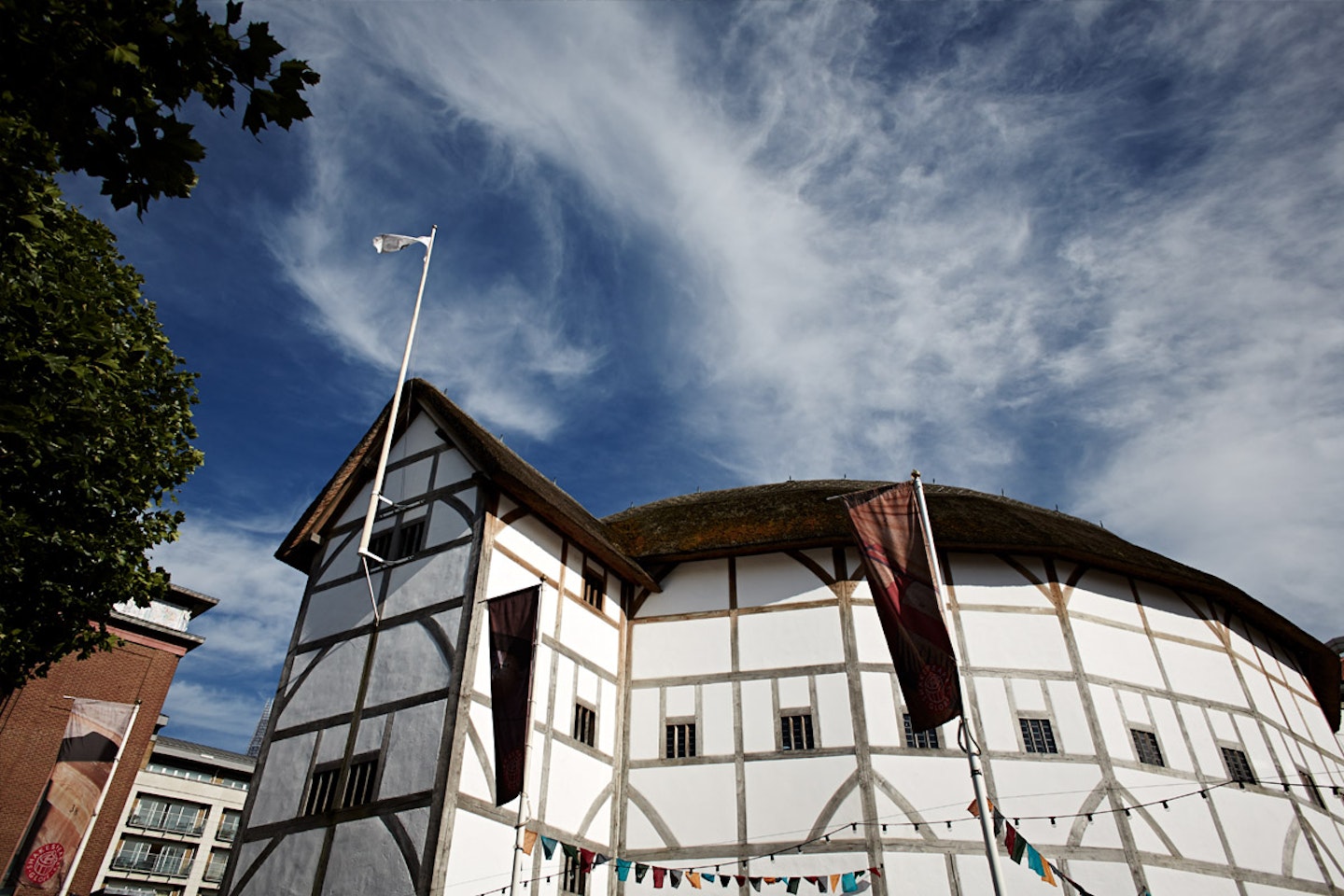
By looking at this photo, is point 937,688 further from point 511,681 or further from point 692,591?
point 692,591

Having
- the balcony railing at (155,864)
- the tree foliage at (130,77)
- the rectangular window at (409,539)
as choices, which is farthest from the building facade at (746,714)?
the balcony railing at (155,864)

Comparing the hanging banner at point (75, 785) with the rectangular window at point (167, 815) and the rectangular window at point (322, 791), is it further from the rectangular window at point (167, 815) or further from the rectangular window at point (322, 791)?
the rectangular window at point (167, 815)

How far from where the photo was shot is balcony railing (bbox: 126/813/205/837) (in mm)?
43544

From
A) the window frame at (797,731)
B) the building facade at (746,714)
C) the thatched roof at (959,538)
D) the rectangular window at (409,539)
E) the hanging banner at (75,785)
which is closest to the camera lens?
the building facade at (746,714)

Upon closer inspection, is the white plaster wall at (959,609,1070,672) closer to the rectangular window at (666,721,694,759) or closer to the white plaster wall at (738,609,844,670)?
the white plaster wall at (738,609,844,670)

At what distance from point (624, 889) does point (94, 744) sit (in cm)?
1397

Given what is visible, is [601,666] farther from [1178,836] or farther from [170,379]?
[1178,836]

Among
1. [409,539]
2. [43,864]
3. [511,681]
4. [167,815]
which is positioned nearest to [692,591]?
[409,539]

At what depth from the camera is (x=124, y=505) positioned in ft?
41.8

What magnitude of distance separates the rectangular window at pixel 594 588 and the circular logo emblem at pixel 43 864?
15.1 meters

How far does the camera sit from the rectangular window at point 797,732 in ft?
55.3

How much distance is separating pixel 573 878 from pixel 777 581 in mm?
7052

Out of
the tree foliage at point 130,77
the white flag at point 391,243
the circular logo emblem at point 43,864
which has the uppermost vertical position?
the white flag at point 391,243

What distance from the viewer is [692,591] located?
762 inches
